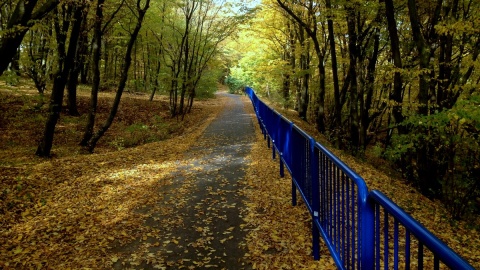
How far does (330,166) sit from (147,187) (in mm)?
5227

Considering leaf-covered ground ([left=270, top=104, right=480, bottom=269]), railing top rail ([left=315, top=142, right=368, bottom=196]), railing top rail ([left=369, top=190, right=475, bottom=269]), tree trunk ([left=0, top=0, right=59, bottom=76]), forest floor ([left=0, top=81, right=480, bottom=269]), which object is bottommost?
leaf-covered ground ([left=270, top=104, right=480, bottom=269])

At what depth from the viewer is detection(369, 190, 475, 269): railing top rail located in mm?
1392

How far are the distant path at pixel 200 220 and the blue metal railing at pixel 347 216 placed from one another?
1.25 m

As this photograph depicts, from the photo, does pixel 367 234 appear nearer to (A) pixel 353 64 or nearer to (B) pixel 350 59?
(A) pixel 353 64

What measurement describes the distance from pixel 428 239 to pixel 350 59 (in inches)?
533

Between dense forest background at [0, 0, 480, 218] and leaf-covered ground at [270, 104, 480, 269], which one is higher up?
dense forest background at [0, 0, 480, 218]

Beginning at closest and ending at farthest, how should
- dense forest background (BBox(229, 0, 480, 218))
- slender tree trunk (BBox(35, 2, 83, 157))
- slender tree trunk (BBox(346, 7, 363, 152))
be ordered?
dense forest background (BBox(229, 0, 480, 218)), slender tree trunk (BBox(35, 2, 83, 157)), slender tree trunk (BBox(346, 7, 363, 152))

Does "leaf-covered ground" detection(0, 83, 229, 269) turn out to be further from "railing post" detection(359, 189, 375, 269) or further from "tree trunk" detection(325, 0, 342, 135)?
"tree trunk" detection(325, 0, 342, 135)

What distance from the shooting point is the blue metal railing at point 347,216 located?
1.76 m

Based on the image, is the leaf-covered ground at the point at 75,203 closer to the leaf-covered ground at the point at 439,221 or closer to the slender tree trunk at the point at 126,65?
the slender tree trunk at the point at 126,65

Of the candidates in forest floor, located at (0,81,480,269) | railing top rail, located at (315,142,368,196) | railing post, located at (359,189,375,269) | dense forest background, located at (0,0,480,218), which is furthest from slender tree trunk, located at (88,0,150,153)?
railing post, located at (359,189,375,269)

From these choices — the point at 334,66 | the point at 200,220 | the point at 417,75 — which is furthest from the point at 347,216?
the point at 334,66

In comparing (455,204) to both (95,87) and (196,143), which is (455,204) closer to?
(196,143)

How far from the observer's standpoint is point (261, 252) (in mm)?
4613
